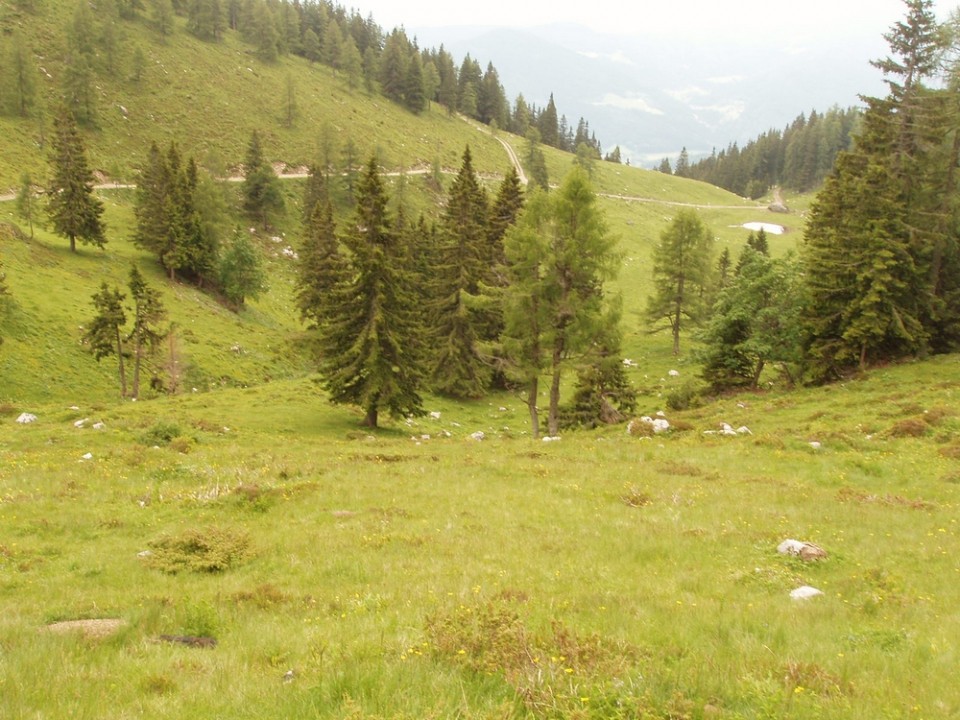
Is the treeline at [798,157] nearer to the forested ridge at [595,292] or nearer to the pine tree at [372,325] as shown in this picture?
the forested ridge at [595,292]

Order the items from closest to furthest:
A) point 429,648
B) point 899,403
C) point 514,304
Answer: point 429,648 → point 899,403 → point 514,304

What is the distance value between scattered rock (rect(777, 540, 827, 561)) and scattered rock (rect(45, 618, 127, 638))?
11229 millimetres

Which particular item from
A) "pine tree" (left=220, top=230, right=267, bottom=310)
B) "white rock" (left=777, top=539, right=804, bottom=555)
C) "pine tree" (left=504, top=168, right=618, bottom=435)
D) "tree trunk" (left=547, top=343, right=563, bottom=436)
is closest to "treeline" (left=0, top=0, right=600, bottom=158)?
"pine tree" (left=220, top=230, right=267, bottom=310)

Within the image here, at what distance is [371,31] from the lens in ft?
599

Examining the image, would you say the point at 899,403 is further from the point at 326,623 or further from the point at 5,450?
the point at 5,450

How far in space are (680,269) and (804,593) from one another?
1963 inches

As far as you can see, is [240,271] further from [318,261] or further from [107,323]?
[107,323]

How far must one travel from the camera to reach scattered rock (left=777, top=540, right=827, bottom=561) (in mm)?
10891

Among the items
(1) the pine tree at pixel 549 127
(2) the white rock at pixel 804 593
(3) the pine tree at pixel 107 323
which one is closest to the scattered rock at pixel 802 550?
Result: (2) the white rock at pixel 804 593

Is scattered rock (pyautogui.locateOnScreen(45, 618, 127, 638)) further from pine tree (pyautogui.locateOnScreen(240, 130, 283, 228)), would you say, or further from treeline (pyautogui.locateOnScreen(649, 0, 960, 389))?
pine tree (pyautogui.locateOnScreen(240, 130, 283, 228))

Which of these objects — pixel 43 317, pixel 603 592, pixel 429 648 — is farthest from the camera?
pixel 43 317

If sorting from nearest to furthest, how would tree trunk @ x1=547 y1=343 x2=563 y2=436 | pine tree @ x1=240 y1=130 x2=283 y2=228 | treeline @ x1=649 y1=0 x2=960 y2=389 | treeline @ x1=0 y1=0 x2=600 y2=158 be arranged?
tree trunk @ x1=547 y1=343 x2=563 y2=436, treeline @ x1=649 y1=0 x2=960 y2=389, pine tree @ x1=240 y1=130 x2=283 y2=228, treeline @ x1=0 y1=0 x2=600 y2=158

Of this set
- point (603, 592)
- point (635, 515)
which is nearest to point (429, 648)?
point (603, 592)

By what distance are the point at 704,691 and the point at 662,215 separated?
123763mm
